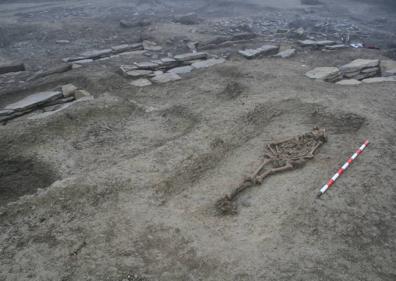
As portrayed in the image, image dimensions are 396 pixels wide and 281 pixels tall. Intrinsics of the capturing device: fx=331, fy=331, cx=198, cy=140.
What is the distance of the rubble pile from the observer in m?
9.15

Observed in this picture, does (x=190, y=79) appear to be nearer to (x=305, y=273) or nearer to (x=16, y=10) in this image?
(x=305, y=273)

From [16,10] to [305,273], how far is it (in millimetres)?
22350

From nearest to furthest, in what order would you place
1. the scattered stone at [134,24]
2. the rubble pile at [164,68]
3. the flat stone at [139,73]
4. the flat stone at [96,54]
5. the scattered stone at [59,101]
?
the scattered stone at [59,101] → the rubble pile at [164,68] → the flat stone at [139,73] → the flat stone at [96,54] → the scattered stone at [134,24]

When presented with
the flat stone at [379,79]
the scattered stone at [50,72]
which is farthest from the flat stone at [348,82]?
the scattered stone at [50,72]

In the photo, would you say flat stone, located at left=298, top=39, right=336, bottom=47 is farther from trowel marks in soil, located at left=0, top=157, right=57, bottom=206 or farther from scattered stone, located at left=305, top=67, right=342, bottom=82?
trowel marks in soil, located at left=0, top=157, right=57, bottom=206

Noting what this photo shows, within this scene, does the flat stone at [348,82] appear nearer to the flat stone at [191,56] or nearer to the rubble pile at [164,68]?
the rubble pile at [164,68]

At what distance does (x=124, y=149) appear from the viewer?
6141 millimetres

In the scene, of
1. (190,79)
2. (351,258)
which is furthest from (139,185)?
(190,79)

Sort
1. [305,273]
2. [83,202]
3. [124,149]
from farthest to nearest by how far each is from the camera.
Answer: [124,149]
[83,202]
[305,273]

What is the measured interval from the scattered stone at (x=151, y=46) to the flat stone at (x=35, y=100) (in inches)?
188

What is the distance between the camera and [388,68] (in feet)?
30.7

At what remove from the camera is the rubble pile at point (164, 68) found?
915 cm

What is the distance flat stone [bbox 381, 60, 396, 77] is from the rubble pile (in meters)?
4.52

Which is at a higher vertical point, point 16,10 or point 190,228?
point 16,10
